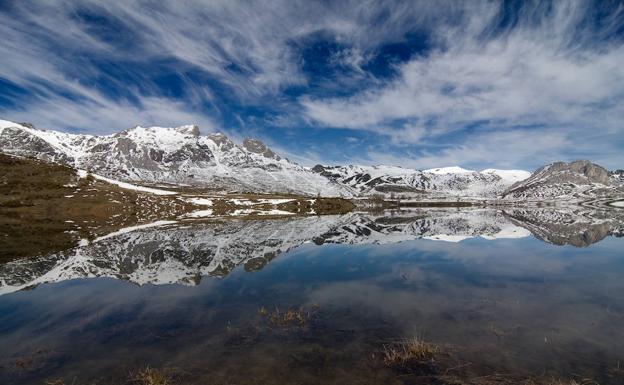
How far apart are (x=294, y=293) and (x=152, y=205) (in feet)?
318

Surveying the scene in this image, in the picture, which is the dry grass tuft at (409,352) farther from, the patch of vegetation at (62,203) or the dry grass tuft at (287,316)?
the patch of vegetation at (62,203)

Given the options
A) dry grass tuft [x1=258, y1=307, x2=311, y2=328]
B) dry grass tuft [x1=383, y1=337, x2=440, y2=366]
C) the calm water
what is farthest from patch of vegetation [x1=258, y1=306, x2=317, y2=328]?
dry grass tuft [x1=383, y1=337, x2=440, y2=366]

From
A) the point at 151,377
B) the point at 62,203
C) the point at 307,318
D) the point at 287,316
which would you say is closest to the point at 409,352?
the point at 307,318

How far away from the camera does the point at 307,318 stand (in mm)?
17781

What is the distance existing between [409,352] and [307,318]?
588cm

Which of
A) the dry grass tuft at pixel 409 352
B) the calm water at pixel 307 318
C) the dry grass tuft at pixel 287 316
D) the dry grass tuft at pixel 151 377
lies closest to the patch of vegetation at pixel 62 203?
the calm water at pixel 307 318

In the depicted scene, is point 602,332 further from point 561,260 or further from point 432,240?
point 432,240

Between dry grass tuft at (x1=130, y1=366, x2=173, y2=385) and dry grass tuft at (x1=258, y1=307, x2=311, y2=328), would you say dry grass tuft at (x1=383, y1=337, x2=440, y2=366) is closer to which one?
dry grass tuft at (x1=258, y1=307, x2=311, y2=328)

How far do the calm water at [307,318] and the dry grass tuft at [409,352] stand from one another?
0.22 metres

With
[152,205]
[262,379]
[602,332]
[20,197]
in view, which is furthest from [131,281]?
[152,205]

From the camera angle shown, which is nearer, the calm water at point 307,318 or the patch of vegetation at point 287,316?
the calm water at point 307,318

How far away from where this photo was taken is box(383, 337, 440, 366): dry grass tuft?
1305 centimetres

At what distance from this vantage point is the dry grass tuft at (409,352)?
13.1 metres

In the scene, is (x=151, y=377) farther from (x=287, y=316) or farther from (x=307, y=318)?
(x=307, y=318)
